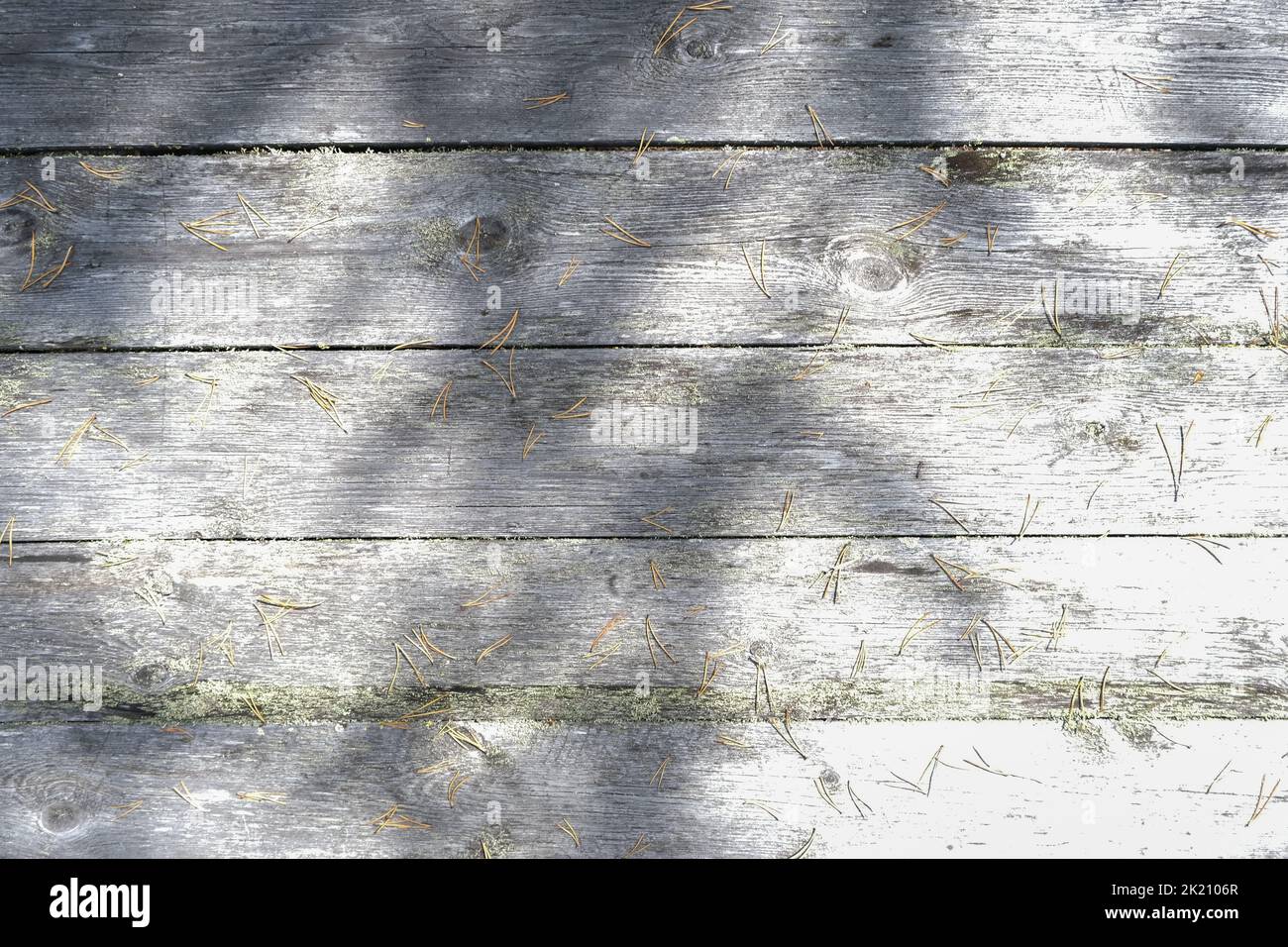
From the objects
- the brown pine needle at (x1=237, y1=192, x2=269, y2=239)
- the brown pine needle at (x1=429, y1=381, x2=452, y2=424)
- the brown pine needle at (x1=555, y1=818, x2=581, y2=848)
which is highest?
the brown pine needle at (x1=237, y1=192, x2=269, y2=239)

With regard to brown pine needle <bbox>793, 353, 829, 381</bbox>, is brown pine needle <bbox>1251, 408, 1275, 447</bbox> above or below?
below

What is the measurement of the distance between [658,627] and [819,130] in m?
1.26

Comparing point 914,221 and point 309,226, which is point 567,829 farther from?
point 914,221

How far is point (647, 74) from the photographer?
3.05 m

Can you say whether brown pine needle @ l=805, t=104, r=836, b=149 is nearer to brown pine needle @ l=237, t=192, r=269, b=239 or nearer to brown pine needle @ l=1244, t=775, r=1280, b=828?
brown pine needle @ l=237, t=192, r=269, b=239

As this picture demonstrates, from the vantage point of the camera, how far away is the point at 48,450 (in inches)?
120

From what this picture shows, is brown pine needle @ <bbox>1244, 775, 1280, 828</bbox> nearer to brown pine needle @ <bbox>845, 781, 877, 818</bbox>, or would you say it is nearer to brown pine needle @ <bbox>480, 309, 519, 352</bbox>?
brown pine needle @ <bbox>845, 781, 877, 818</bbox>

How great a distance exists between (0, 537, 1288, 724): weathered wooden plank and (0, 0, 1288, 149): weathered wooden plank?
1.00 meters

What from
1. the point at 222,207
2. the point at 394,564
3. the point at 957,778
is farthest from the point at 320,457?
the point at 957,778

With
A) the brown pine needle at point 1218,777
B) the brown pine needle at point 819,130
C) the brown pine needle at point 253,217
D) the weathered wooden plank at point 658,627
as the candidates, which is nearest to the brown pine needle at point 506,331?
the weathered wooden plank at point 658,627

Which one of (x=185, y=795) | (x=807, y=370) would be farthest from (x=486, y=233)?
(x=185, y=795)

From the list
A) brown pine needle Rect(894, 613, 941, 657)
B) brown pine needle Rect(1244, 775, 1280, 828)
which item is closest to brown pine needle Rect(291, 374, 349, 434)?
brown pine needle Rect(894, 613, 941, 657)

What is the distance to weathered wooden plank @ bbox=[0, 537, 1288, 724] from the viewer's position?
3045 millimetres

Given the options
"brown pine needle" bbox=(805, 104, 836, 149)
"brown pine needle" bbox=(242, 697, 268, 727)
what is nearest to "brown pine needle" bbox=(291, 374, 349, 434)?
"brown pine needle" bbox=(242, 697, 268, 727)
